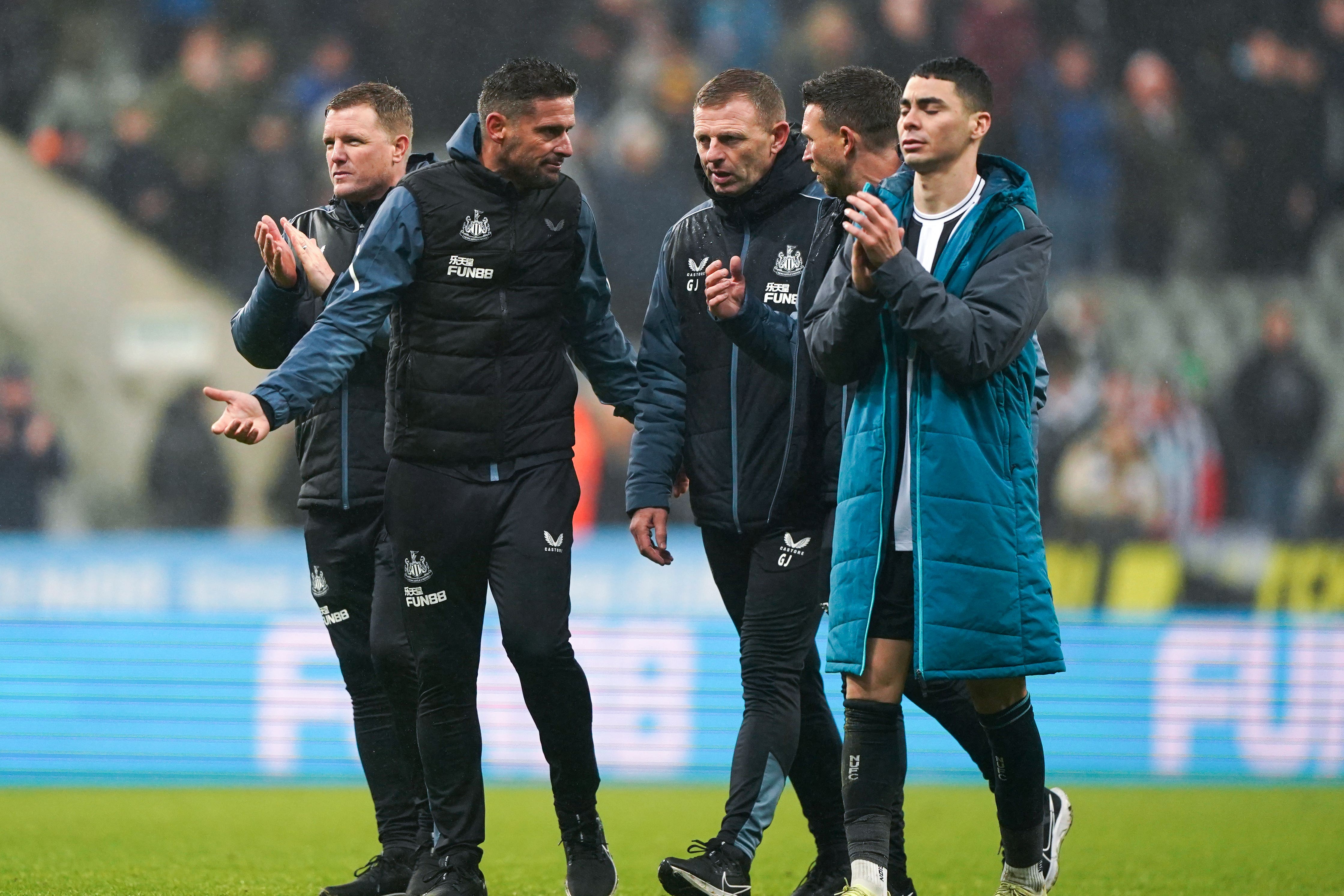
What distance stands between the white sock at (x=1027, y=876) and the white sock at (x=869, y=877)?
0.51 meters

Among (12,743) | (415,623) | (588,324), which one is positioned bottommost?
(12,743)

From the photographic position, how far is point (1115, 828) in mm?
7367

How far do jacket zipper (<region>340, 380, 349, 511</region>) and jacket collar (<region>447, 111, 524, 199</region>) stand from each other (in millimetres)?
760

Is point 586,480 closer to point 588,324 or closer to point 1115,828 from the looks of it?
point 1115,828

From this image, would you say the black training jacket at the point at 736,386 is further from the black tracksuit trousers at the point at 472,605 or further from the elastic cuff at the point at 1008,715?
the elastic cuff at the point at 1008,715

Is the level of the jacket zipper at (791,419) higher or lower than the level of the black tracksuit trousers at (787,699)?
higher

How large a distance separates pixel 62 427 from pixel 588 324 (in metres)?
8.35

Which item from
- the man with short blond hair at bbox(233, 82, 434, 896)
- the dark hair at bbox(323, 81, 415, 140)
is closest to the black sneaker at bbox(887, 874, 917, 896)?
the man with short blond hair at bbox(233, 82, 434, 896)

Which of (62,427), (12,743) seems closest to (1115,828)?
(12,743)

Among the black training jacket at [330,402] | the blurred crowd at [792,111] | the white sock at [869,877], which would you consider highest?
the blurred crowd at [792,111]

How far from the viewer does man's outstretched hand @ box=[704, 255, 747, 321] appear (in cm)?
446

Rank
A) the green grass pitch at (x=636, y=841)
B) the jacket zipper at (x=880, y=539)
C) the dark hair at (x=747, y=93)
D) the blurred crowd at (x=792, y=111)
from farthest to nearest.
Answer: the blurred crowd at (x=792, y=111) < the green grass pitch at (x=636, y=841) < the dark hair at (x=747, y=93) < the jacket zipper at (x=880, y=539)

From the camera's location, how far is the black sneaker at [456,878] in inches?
171

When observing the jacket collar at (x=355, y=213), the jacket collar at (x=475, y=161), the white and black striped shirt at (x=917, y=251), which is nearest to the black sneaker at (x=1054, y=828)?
the white and black striped shirt at (x=917, y=251)
